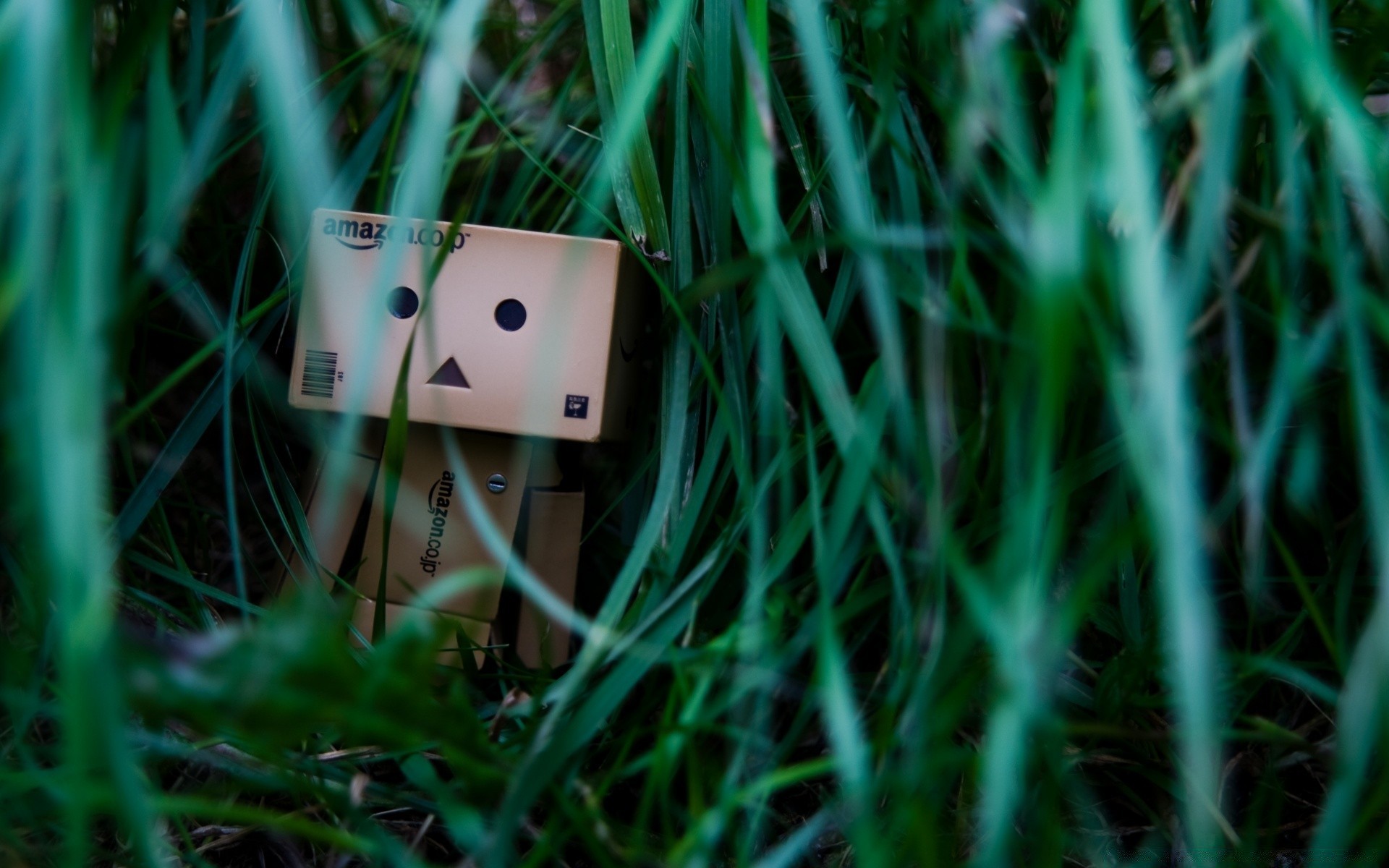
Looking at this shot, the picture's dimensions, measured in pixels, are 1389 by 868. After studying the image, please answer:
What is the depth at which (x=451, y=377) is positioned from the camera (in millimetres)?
726

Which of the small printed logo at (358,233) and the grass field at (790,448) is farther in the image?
the small printed logo at (358,233)

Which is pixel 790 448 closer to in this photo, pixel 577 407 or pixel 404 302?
pixel 577 407

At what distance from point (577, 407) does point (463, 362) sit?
0.10 m

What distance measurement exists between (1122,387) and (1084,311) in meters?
0.05

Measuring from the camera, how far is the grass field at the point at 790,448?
0.43 meters

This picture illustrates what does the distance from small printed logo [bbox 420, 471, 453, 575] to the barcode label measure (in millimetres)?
126

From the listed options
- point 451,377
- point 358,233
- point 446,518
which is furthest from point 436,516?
point 358,233

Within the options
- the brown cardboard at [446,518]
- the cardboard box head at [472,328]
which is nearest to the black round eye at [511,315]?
the cardboard box head at [472,328]

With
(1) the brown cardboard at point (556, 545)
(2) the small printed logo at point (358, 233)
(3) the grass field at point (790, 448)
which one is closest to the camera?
(3) the grass field at point (790, 448)

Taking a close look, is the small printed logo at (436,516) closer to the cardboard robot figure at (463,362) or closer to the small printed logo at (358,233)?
the cardboard robot figure at (463,362)

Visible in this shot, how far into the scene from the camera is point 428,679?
403 mm

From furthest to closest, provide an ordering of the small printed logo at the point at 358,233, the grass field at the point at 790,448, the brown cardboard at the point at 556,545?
the brown cardboard at the point at 556,545 < the small printed logo at the point at 358,233 < the grass field at the point at 790,448

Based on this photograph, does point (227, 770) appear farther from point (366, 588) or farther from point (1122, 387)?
point (1122, 387)

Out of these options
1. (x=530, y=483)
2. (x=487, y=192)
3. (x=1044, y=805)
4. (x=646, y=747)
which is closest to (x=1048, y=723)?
(x=1044, y=805)
